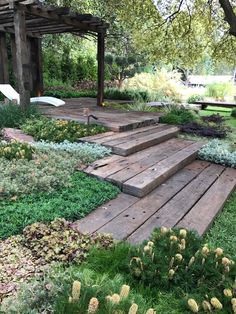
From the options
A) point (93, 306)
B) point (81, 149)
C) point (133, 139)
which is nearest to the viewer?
point (93, 306)

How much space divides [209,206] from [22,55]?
421cm

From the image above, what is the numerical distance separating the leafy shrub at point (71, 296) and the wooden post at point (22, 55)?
4.41 meters

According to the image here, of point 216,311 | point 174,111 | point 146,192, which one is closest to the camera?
point 216,311

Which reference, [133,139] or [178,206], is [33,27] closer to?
[133,139]

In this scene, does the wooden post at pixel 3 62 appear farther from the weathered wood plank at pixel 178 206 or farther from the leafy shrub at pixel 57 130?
the weathered wood plank at pixel 178 206

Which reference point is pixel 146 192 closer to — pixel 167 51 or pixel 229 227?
pixel 229 227

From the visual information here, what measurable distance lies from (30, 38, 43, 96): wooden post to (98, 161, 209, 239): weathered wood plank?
6992 mm

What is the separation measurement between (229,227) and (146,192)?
851 mm

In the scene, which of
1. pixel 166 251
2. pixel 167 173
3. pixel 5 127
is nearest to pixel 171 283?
pixel 166 251

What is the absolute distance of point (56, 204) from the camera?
8.17 feet

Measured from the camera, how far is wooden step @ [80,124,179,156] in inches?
157

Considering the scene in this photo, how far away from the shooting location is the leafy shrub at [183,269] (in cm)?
157

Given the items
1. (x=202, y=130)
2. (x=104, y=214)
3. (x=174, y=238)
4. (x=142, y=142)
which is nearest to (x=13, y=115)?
(x=142, y=142)

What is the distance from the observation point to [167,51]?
32.8 feet
